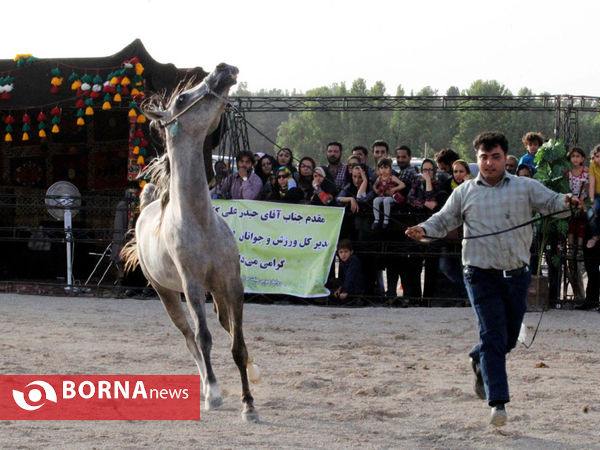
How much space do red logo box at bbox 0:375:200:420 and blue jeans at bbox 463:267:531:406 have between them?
2107mm

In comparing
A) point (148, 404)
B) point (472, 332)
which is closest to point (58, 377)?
point (148, 404)

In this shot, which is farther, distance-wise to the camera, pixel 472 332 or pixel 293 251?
→ pixel 293 251

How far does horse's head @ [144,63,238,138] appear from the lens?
6.04 metres

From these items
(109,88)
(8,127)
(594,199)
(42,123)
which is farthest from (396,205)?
(8,127)

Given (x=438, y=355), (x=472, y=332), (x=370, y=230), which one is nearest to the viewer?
(x=438, y=355)

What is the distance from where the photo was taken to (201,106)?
612cm

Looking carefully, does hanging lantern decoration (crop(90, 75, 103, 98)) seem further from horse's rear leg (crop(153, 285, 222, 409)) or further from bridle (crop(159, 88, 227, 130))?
bridle (crop(159, 88, 227, 130))

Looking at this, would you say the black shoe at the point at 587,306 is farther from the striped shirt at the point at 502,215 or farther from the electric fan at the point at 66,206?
the electric fan at the point at 66,206

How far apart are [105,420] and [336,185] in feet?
23.6

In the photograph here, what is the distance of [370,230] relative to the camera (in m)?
11.9

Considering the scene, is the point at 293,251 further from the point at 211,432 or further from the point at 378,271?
the point at 211,432

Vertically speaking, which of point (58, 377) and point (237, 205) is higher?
point (237, 205)

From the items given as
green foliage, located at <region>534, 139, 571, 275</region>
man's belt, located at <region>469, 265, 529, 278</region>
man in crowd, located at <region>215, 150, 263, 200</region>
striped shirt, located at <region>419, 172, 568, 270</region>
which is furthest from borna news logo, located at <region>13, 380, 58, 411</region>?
green foliage, located at <region>534, 139, 571, 275</region>

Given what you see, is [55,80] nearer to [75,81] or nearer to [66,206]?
[75,81]
